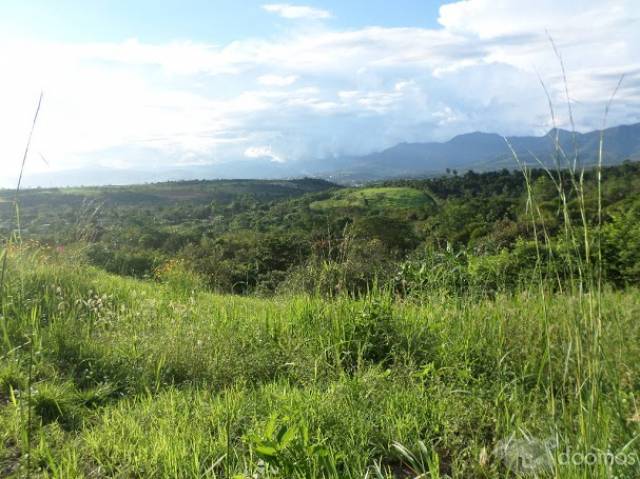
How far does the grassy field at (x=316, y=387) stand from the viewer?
2.15 m

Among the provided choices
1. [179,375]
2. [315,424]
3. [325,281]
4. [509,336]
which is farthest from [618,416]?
[325,281]

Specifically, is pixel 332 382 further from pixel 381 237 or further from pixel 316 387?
pixel 381 237

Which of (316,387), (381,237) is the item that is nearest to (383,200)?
(381,237)

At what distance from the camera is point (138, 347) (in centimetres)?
396

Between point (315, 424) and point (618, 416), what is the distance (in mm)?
1354

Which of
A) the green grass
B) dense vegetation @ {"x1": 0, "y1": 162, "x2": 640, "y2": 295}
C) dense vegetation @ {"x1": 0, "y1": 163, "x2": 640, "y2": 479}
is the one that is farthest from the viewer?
the green grass

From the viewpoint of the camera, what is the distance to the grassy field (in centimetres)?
215

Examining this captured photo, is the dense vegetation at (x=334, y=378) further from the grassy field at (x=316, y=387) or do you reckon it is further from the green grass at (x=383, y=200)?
the green grass at (x=383, y=200)

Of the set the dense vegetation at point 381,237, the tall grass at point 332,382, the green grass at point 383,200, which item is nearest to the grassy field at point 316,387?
the tall grass at point 332,382

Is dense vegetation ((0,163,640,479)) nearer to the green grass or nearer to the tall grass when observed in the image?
the tall grass

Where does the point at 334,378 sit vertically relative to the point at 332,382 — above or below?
below

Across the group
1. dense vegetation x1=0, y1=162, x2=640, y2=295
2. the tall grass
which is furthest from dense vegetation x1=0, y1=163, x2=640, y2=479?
dense vegetation x1=0, y1=162, x2=640, y2=295

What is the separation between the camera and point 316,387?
3.22m

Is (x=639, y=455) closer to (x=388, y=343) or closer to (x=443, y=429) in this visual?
(x=443, y=429)
